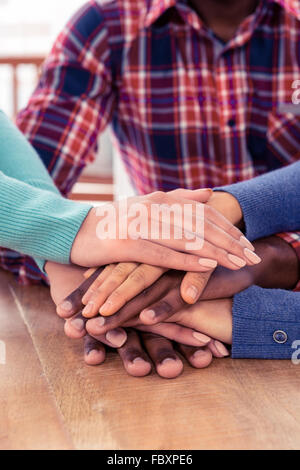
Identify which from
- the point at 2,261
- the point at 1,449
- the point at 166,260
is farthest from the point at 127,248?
the point at 2,261

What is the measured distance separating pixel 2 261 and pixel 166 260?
44cm

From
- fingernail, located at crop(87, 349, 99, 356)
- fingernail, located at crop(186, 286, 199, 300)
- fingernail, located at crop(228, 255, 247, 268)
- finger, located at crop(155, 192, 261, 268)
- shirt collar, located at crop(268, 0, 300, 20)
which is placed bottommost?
fingernail, located at crop(87, 349, 99, 356)

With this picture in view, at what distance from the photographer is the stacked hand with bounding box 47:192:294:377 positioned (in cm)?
55

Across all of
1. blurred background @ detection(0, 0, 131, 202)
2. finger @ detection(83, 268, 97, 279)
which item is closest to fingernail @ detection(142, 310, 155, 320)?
finger @ detection(83, 268, 97, 279)

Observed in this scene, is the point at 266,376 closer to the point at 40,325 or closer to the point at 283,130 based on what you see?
the point at 40,325

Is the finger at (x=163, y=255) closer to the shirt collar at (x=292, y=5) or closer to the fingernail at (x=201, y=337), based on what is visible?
the fingernail at (x=201, y=337)

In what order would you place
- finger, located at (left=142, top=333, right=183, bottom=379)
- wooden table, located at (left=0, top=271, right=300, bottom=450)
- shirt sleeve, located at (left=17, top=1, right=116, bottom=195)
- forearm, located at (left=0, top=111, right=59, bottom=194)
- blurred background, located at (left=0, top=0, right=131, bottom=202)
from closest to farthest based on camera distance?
wooden table, located at (left=0, top=271, right=300, bottom=450)
finger, located at (left=142, top=333, right=183, bottom=379)
forearm, located at (left=0, top=111, right=59, bottom=194)
shirt sleeve, located at (left=17, top=1, right=116, bottom=195)
blurred background, located at (left=0, top=0, right=131, bottom=202)

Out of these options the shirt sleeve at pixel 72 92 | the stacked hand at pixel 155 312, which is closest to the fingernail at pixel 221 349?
the stacked hand at pixel 155 312

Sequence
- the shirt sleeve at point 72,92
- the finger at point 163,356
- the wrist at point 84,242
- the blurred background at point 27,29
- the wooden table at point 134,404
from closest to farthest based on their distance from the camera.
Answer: the wooden table at point 134,404 → the finger at point 163,356 → the wrist at point 84,242 → the shirt sleeve at point 72,92 → the blurred background at point 27,29

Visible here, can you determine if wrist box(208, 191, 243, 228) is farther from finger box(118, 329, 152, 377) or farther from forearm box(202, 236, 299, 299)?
finger box(118, 329, 152, 377)

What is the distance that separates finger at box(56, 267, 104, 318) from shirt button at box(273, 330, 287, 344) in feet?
0.73

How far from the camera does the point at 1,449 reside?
0.40 m

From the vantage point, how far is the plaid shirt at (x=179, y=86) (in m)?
1.09

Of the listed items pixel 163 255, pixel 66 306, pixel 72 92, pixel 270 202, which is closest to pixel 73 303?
pixel 66 306
